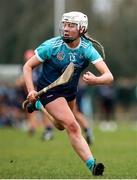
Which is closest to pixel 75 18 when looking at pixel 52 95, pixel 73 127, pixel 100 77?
pixel 100 77

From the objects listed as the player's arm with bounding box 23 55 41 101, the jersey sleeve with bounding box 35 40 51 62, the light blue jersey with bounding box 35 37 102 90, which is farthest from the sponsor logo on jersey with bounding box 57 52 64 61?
the player's arm with bounding box 23 55 41 101

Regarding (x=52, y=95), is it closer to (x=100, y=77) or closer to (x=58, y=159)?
(x=100, y=77)

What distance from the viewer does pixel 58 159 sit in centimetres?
1669

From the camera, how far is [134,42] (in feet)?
191

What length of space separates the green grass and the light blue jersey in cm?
147

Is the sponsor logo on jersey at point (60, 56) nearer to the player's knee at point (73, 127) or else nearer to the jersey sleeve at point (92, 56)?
the jersey sleeve at point (92, 56)

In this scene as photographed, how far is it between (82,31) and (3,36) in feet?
168

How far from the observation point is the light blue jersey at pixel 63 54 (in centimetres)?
1289

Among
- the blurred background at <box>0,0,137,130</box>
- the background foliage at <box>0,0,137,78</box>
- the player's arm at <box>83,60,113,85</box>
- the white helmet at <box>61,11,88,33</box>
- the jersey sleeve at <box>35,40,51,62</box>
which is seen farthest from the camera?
the background foliage at <box>0,0,137,78</box>

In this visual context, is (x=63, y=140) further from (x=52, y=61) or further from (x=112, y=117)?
(x=112, y=117)

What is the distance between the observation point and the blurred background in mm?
48875

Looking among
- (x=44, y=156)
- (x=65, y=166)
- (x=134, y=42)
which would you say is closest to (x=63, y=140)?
(x=44, y=156)

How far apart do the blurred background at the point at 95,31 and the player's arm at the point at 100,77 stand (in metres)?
34.3

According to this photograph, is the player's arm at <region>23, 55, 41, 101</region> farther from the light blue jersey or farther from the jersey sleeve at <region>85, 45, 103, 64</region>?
the jersey sleeve at <region>85, 45, 103, 64</region>
